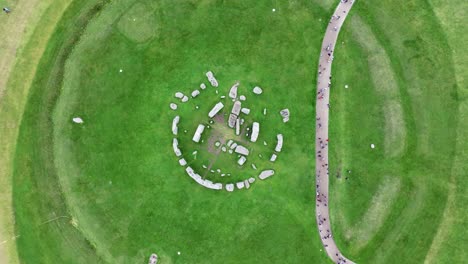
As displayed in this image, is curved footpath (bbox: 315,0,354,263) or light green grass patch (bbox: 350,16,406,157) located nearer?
curved footpath (bbox: 315,0,354,263)

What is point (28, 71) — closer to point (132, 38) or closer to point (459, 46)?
point (132, 38)

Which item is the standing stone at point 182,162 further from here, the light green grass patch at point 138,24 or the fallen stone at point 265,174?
the light green grass patch at point 138,24

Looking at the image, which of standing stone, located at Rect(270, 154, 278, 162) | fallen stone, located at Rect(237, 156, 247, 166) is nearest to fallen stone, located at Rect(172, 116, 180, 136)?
fallen stone, located at Rect(237, 156, 247, 166)

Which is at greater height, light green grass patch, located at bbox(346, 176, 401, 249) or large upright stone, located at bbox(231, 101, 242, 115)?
large upright stone, located at bbox(231, 101, 242, 115)

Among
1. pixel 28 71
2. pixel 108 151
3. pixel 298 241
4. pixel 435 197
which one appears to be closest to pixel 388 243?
pixel 435 197

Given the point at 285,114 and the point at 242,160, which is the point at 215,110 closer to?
the point at 242,160

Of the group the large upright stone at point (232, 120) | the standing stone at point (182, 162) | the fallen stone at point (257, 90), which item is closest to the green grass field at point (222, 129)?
the fallen stone at point (257, 90)

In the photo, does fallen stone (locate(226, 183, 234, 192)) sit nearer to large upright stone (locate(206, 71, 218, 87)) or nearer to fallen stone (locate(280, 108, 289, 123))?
fallen stone (locate(280, 108, 289, 123))
